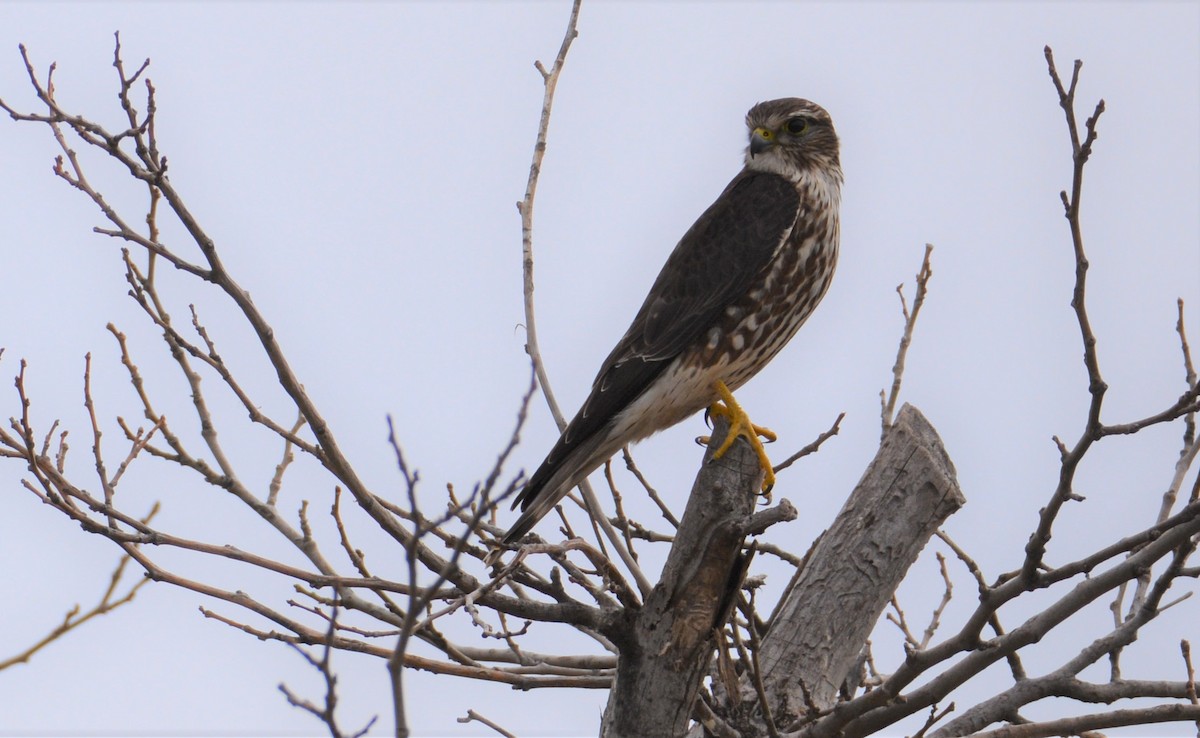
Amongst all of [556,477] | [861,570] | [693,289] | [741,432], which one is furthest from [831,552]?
[693,289]

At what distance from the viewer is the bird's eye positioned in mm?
5254

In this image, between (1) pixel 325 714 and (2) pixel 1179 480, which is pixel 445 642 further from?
(2) pixel 1179 480

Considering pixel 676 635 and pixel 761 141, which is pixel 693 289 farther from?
pixel 676 635

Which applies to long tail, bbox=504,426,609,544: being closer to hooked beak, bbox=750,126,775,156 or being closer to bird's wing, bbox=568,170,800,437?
bird's wing, bbox=568,170,800,437

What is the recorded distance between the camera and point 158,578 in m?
2.74

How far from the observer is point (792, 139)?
5223 millimetres

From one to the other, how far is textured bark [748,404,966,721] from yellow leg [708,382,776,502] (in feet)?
0.91

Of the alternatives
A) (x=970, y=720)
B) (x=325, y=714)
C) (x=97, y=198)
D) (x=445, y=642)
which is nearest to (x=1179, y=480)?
(x=970, y=720)

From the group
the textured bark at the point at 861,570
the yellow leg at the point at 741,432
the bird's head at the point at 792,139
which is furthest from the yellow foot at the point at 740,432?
the bird's head at the point at 792,139

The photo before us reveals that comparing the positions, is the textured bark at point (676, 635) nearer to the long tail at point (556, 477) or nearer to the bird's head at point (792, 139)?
the long tail at point (556, 477)

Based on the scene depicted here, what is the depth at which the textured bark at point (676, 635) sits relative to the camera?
297 cm

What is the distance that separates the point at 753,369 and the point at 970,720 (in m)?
1.86

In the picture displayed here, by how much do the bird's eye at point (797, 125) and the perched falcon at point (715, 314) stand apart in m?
0.44

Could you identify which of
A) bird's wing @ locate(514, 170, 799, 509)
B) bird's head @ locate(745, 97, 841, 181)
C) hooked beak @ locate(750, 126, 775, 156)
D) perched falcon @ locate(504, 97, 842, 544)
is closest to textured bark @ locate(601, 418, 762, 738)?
perched falcon @ locate(504, 97, 842, 544)
